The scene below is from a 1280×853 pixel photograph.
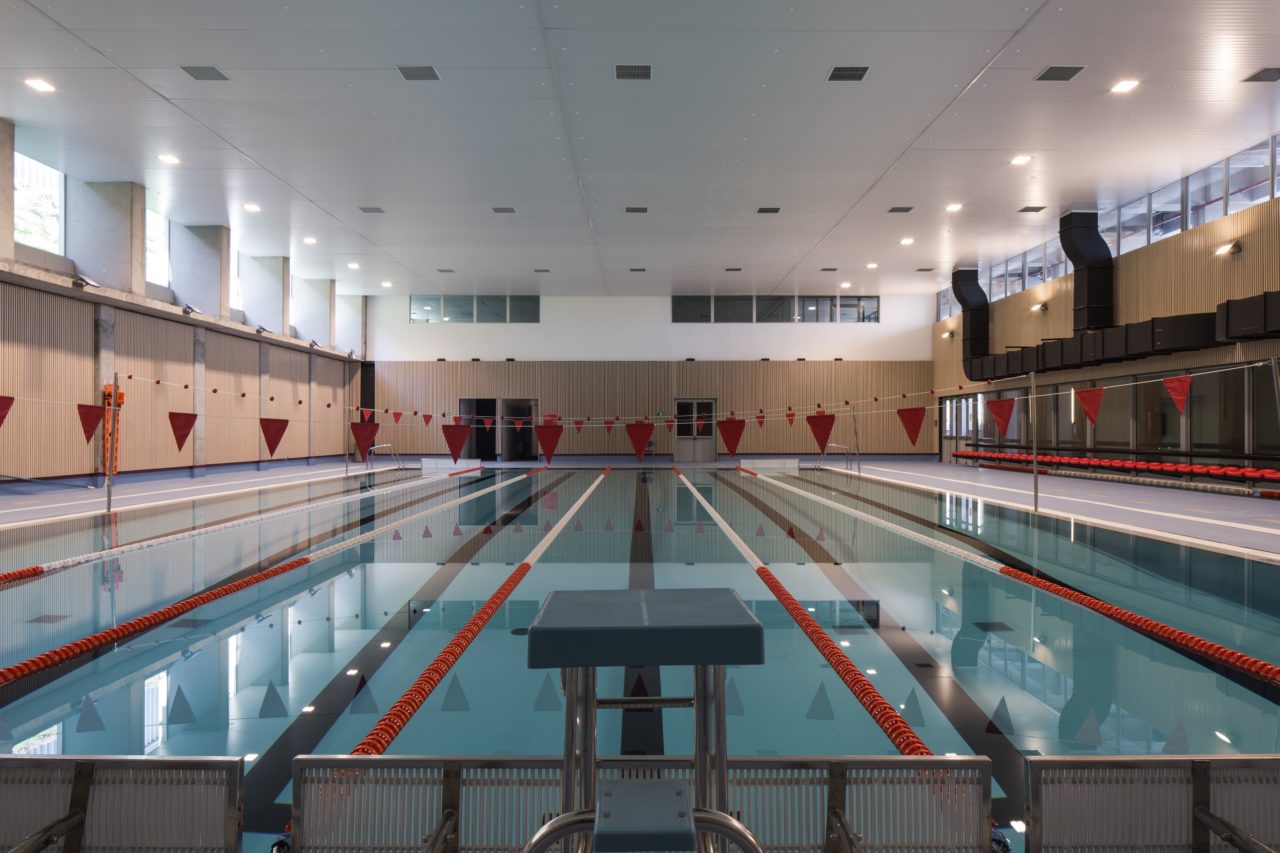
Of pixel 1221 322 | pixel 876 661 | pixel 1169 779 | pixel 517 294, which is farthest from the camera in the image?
pixel 517 294

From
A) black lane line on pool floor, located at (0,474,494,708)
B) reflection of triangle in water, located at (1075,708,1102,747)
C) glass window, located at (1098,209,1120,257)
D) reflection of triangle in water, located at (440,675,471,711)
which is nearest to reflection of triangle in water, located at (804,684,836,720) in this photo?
reflection of triangle in water, located at (1075,708,1102,747)

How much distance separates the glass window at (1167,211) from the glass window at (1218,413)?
2.73m

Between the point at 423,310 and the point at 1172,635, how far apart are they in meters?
22.5

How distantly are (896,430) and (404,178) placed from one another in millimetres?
17183

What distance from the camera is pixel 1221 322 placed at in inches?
426

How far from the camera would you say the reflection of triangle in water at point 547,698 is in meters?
3.09

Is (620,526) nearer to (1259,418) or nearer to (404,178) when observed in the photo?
(404,178)

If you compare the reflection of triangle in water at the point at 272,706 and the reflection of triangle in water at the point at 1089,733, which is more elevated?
the reflection of triangle in water at the point at 1089,733

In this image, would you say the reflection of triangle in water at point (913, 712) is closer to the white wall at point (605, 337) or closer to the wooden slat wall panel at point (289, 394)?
the wooden slat wall panel at point (289, 394)

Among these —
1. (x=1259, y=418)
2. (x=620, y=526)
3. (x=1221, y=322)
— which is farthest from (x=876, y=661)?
(x=1259, y=418)

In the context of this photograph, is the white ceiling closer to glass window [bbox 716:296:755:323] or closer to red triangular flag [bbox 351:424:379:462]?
red triangular flag [bbox 351:424:379:462]

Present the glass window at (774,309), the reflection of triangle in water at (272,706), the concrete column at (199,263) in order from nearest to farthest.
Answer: the reflection of triangle in water at (272,706) < the concrete column at (199,263) < the glass window at (774,309)

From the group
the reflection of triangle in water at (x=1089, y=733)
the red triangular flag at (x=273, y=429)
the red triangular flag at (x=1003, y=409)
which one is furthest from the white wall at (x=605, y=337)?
the reflection of triangle in water at (x=1089, y=733)

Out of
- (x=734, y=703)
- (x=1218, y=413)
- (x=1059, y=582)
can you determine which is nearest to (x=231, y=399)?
(x=734, y=703)
